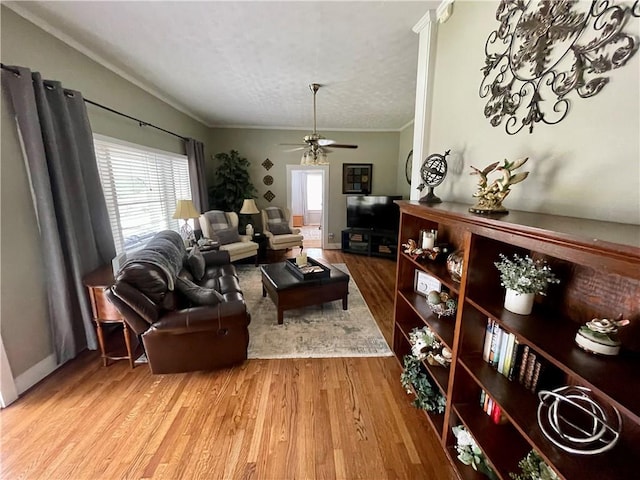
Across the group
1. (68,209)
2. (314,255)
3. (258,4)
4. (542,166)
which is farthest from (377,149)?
(68,209)

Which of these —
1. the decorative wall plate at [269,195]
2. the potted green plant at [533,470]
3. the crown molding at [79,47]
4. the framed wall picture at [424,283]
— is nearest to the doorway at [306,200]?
the decorative wall plate at [269,195]

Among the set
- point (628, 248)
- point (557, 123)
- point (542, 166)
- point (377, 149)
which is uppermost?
point (377, 149)

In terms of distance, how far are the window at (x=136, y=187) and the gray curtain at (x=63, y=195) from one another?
419 millimetres

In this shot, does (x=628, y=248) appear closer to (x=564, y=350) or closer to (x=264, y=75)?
(x=564, y=350)

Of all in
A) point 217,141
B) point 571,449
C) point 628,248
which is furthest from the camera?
point 217,141

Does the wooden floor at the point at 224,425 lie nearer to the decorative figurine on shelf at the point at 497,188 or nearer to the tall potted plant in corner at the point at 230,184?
the decorative figurine on shelf at the point at 497,188

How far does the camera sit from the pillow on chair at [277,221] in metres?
5.25

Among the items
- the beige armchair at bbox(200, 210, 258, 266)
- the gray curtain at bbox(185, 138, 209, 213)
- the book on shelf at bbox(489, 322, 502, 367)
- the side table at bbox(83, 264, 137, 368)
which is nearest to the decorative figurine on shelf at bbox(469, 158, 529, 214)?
the book on shelf at bbox(489, 322, 502, 367)

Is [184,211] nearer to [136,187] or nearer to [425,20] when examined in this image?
[136,187]

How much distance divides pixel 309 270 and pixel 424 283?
4.44 ft

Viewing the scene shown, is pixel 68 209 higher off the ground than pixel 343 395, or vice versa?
pixel 68 209

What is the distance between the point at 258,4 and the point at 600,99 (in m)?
1.95

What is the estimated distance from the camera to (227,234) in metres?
4.55

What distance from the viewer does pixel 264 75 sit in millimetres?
2896
